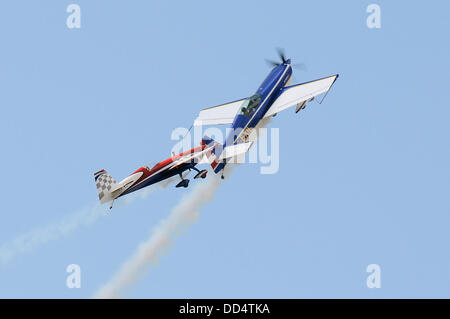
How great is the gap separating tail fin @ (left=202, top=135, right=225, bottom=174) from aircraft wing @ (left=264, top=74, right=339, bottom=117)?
15.2 ft

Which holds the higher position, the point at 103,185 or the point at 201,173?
the point at 201,173

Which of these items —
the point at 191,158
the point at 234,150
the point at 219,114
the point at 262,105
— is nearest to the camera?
the point at 191,158

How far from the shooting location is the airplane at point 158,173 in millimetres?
47656

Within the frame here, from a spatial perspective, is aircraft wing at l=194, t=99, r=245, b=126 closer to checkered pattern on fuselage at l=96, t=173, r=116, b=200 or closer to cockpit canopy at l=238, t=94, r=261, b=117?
cockpit canopy at l=238, t=94, r=261, b=117

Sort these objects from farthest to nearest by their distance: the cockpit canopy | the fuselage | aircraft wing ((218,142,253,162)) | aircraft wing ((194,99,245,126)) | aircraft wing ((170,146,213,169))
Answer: aircraft wing ((194,99,245,126)) < the cockpit canopy < aircraft wing ((218,142,253,162)) < aircraft wing ((170,146,213,169)) < the fuselage

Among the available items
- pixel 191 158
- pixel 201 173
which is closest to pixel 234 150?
pixel 201 173

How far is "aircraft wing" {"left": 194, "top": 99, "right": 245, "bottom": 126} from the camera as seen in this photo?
5433 cm

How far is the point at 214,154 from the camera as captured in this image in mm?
50719

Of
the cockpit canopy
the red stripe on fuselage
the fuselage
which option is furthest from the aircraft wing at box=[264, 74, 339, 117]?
the fuselage

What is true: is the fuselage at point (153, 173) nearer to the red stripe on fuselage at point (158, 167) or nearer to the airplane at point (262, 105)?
the red stripe on fuselage at point (158, 167)

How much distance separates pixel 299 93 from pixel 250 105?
3.20m

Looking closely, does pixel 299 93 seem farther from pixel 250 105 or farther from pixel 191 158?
pixel 191 158

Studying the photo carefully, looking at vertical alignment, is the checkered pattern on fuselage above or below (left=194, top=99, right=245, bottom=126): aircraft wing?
below

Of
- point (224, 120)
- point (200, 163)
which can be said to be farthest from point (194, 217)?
point (224, 120)
